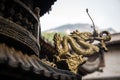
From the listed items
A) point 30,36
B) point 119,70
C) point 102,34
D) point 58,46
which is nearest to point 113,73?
point 119,70

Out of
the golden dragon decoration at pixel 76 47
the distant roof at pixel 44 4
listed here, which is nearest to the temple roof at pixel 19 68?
the golden dragon decoration at pixel 76 47

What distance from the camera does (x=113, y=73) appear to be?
1722 cm

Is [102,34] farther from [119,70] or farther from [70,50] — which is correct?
[119,70]

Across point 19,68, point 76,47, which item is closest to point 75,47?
point 76,47

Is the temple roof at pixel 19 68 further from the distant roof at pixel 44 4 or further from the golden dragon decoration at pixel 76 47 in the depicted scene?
the distant roof at pixel 44 4

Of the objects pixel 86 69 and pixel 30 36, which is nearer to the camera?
pixel 30 36

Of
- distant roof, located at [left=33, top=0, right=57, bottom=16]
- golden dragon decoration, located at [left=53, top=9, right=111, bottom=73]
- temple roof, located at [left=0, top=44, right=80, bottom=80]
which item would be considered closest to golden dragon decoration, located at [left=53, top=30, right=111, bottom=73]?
golden dragon decoration, located at [left=53, top=9, right=111, bottom=73]

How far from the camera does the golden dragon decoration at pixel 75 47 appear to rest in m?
7.53

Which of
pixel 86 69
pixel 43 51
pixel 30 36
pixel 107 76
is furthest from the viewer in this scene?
pixel 107 76

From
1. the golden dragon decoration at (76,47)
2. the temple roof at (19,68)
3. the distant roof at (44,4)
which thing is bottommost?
the temple roof at (19,68)

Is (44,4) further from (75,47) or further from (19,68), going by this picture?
(19,68)

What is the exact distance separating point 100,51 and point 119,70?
29.7 ft

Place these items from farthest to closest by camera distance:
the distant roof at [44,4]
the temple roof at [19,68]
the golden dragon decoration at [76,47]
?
the distant roof at [44,4], the golden dragon decoration at [76,47], the temple roof at [19,68]

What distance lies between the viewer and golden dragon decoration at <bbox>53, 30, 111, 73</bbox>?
24.7 feet
